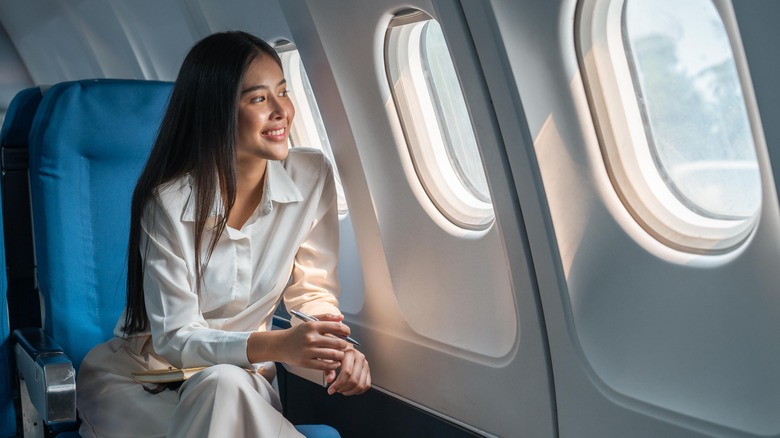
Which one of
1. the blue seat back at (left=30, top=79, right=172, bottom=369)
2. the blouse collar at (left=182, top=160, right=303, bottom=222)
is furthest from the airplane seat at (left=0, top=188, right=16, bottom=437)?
the blouse collar at (left=182, top=160, right=303, bottom=222)

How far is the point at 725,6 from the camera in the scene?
1.76m

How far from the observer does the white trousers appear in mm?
2324

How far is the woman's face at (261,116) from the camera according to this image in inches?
107

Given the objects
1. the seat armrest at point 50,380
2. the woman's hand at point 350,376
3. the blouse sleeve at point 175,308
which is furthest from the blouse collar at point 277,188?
the seat armrest at point 50,380

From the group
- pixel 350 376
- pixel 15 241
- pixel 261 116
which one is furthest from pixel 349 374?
pixel 15 241

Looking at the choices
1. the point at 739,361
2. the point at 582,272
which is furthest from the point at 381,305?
the point at 739,361

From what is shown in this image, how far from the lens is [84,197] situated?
309 centimetres

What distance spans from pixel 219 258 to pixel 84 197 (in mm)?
687

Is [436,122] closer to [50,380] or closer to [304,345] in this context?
[304,345]

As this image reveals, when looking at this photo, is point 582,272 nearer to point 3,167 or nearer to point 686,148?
point 686,148

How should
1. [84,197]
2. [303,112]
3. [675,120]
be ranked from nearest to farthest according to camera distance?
1. [675,120]
2. [84,197]
3. [303,112]

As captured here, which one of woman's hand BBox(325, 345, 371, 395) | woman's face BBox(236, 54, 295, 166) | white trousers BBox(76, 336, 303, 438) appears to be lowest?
woman's hand BBox(325, 345, 371, 395)

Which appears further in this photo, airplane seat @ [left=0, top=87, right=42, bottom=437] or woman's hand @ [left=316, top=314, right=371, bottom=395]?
airplane seat @ [left=0, top=87, right=42, bottom=437]

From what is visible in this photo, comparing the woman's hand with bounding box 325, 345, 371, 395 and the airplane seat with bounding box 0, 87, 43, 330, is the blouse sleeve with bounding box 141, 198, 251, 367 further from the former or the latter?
the airplane seat with bounding box 0, 87, 43, 330
